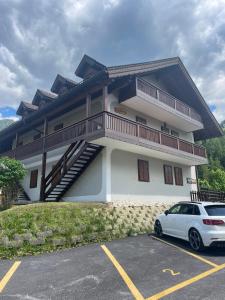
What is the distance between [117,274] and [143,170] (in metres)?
11.2

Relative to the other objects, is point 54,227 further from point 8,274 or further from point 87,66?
point 87,66

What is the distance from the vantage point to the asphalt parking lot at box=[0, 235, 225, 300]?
16.1 feet

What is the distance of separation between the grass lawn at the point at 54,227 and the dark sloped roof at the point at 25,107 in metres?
12.7

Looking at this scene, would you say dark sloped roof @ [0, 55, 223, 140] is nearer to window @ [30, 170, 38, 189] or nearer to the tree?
window @ [30, 170, 38, 189]

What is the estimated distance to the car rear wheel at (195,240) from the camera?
8.07m

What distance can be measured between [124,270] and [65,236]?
404 centimetres

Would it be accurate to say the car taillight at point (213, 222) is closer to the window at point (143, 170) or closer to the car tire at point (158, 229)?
the car tire at point (158, 229)

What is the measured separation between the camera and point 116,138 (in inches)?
517

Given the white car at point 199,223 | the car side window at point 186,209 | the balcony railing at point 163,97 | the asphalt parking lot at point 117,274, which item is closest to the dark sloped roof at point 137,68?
the balcony railing at point 163,97

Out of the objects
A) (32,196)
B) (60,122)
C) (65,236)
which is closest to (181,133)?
(60,122)

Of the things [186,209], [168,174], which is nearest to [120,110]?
[168,174]

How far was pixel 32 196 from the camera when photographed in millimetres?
19969

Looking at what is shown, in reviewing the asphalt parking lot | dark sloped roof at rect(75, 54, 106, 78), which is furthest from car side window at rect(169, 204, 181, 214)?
dark sloped roof at rect(75, 54, 106, 78)

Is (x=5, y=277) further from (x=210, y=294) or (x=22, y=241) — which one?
(x=210, y=294)
